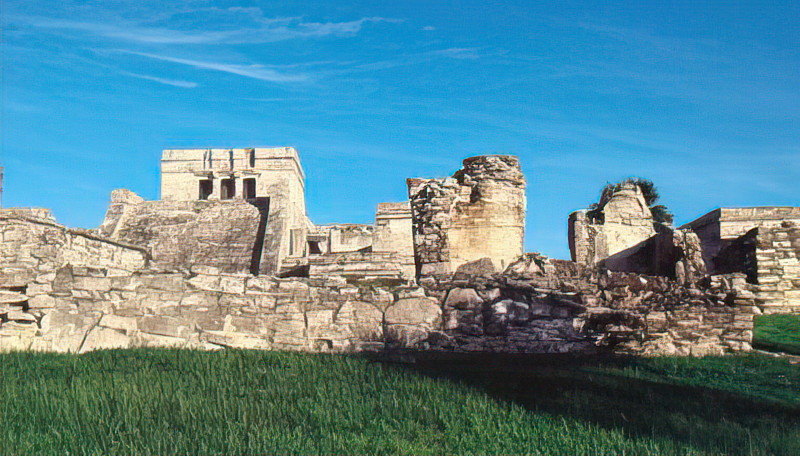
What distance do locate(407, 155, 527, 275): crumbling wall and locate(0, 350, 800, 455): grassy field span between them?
18.2ft

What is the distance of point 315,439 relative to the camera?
3.79 m

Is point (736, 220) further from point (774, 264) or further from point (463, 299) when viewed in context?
point (463, 299)

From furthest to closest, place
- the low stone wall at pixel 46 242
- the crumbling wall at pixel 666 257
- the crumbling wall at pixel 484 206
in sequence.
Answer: the low stone wall at pixel 46 242 → the crumbling wall at pixel 666 257 → the crumbling wall at pixel 484 206

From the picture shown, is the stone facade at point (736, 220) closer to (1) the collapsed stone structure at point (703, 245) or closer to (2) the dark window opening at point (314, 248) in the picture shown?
(1) the collapsed stone structure at point (703, 245)

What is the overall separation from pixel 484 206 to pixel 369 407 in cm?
750

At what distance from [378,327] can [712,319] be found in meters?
3.64

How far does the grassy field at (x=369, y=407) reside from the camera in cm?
378

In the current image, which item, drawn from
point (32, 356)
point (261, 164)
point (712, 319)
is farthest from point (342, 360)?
point (261, 164)

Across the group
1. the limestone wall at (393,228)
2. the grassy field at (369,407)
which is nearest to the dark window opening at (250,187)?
the limestone wall at (393,228)

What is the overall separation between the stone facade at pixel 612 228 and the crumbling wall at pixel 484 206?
312 inches

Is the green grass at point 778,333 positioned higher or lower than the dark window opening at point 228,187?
lower

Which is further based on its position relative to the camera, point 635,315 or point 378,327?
point 635,315

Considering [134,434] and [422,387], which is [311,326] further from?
[134,434]

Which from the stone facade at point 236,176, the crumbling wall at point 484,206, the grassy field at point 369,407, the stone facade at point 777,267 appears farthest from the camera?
the stone facade at point 236,176
